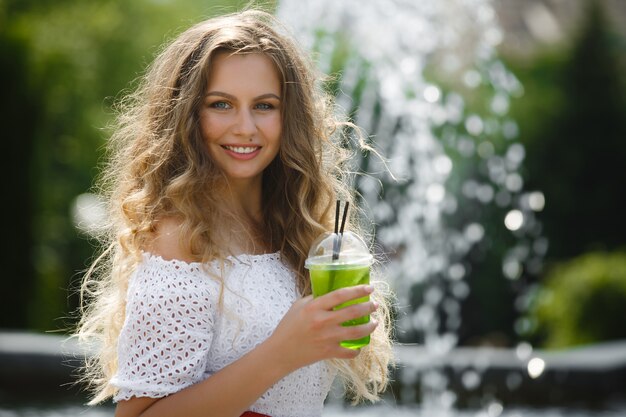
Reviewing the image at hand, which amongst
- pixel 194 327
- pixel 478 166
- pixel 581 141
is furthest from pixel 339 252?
pixel 581 141

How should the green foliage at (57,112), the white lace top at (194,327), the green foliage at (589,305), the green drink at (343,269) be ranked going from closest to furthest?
the green drink at (343,269) < the white lace top at (194,327) < the green foliage at (589,305) < the green foliage at (57,112)

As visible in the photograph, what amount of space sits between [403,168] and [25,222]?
350 cm

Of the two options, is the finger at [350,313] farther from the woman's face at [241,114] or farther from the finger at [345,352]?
the woman's face at [241,114]

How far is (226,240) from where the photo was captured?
93.4 inches

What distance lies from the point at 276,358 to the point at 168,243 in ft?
1.37

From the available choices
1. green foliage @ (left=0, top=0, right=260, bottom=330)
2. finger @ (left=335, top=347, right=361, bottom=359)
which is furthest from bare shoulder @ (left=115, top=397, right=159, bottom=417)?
green foliage @ (left=0, top=0, right=260, bottom=330)

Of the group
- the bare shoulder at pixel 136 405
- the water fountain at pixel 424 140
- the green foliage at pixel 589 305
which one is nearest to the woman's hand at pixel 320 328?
the bare shoulder at pixel 136 405

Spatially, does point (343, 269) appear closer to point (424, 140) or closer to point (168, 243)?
point (168, 243)

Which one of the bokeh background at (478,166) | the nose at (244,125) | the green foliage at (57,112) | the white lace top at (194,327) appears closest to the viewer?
the white lace top at (194,327)

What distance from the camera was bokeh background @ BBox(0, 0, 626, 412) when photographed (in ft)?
26.2

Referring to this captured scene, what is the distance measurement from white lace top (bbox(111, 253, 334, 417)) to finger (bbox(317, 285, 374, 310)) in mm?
266

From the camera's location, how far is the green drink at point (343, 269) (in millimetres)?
2027

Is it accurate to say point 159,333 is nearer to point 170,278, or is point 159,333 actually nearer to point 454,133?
point 170,278

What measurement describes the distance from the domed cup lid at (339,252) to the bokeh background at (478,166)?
3.16 metres
